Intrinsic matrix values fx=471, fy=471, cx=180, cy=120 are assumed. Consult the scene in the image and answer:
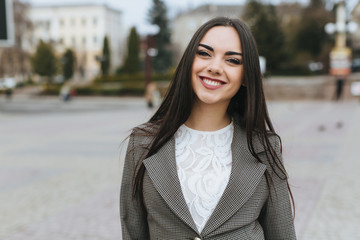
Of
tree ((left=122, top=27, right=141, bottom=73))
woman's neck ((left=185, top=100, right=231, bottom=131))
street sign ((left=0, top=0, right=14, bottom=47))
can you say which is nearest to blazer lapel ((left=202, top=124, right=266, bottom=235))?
woman's neck ((left=185, top=100, right=231, bottom=131))

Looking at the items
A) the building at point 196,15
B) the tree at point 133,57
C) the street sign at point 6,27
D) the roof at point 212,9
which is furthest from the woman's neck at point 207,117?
the roof at point 212,9

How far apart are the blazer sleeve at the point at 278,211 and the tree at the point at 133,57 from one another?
60520 millimetres

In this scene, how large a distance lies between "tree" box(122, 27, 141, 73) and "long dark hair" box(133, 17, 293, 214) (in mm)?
60404

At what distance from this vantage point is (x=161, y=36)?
62.6 meters

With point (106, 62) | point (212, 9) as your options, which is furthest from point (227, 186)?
point (212, 9)

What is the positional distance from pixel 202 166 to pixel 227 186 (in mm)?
141

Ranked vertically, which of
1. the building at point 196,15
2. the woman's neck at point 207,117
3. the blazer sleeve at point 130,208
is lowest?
the blazer sleeve at point 130,208

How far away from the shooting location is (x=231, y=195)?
1.76 metres

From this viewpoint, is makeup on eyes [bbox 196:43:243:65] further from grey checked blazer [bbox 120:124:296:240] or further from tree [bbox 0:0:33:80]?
tree [bbox 0:0:33:80]

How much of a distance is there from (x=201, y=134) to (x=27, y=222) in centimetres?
405

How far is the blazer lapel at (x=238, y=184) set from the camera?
68.2 inches

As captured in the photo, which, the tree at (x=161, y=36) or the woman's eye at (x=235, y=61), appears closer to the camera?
the woman's eye at (x=235, y=61)

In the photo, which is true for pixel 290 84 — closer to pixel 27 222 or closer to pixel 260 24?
pixel 260 24

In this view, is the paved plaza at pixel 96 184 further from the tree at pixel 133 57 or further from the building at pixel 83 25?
the building at pixel 83 25
